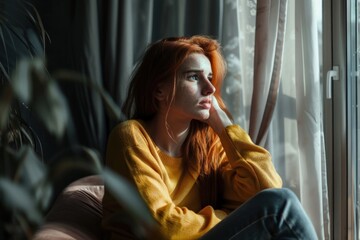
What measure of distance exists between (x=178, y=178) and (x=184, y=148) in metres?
0.10

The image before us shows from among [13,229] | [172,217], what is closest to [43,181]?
[13,229]

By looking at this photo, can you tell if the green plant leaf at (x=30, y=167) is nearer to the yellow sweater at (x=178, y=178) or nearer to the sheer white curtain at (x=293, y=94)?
the yellow sweater at (x=178, y=178)

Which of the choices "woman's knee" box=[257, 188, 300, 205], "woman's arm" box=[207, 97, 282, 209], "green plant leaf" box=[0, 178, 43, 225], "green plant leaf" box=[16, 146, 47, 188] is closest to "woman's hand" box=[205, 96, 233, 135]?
"woman's arm" box=[207, 97, 282, 209]

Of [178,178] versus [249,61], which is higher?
[249,61]

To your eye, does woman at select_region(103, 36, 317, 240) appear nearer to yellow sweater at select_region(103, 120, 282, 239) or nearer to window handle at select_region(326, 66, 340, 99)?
yellow sweater at select_region(103, 120, 282, 239)

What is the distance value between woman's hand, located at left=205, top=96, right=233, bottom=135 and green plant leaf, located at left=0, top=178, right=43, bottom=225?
129 cm

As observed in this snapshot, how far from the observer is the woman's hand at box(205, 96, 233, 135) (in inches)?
74.8

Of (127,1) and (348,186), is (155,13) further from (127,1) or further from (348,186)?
(348,186)

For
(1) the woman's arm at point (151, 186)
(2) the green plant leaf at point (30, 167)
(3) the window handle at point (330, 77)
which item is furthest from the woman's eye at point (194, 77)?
(2) the green plant leaf at point (30, 167)

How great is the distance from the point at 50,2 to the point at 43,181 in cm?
178

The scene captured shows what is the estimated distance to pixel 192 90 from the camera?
1.81 m

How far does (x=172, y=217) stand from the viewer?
64.1 inches

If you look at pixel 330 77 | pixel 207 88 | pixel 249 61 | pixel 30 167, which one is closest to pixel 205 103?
pixel 207 88

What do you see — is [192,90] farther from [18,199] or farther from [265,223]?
[18,199]
